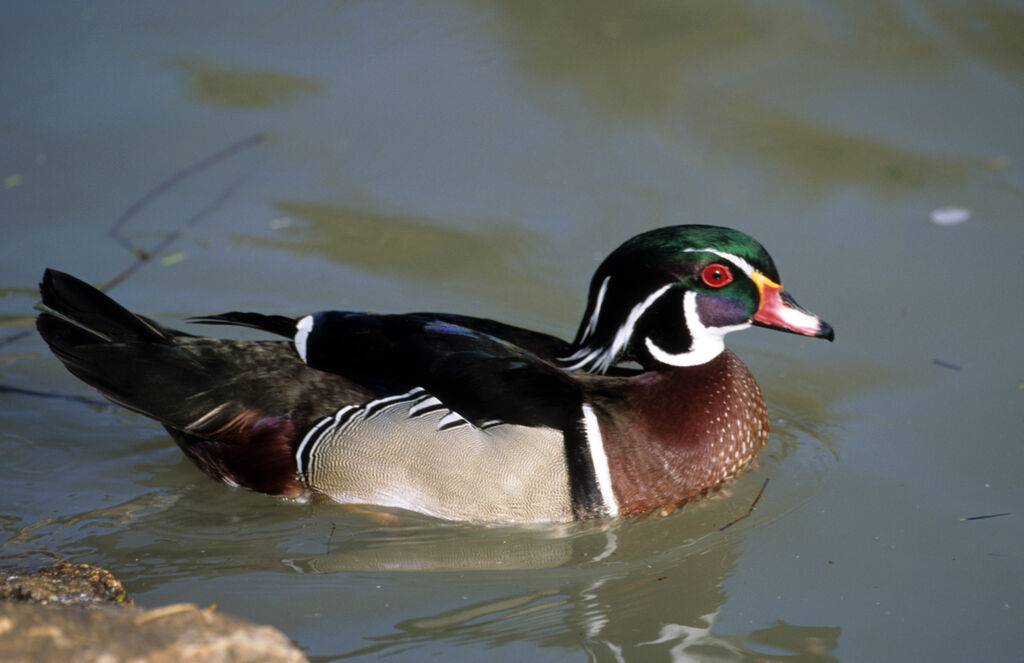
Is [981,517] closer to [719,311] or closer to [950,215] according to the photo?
[719,311]

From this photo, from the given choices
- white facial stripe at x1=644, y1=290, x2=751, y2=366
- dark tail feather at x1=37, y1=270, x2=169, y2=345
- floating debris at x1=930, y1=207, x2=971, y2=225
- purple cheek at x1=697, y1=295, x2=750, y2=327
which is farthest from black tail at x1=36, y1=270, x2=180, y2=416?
floating debris at x1=930, y1=207, x2=971, y2=225

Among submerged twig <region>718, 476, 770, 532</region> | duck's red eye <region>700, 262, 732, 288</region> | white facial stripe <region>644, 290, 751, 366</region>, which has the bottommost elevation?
submerged twig <region>718, 476, 770, 532</region>

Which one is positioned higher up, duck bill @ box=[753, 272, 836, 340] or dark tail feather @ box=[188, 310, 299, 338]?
dark tail feather @ box=[188, 310, 299, 338]

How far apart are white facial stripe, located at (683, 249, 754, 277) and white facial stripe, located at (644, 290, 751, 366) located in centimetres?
23

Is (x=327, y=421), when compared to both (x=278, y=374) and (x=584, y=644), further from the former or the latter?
(x=584, y=644)

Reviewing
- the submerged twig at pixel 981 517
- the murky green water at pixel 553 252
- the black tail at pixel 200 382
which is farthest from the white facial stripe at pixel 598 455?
the submerged twig at pixel 981 517

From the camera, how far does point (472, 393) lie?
14.8 ft

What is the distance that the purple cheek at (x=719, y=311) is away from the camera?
473 centimetres

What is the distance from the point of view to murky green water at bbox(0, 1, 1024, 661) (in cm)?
416

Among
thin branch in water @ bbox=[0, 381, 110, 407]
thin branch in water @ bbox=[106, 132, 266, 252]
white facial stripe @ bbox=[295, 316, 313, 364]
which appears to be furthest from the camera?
thin branch in water @ bbox=[106, 132, 266, 252]

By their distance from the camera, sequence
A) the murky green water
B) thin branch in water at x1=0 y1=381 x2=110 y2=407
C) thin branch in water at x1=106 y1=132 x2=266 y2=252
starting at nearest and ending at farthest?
Answer: the murky green water < thin branch in water at x1=0 y1=381 x2=110 y2=407 < thin branch in water at x1=106 y1=132 x2=266 y2=252

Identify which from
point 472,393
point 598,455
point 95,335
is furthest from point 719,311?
point 95,335

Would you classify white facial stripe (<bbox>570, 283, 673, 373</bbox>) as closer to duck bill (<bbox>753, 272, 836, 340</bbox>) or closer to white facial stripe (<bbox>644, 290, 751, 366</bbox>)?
white facial stripe (<bbox>644, 290, 751, 366</bbox>)

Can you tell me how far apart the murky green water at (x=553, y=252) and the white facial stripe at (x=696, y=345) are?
595 millimetres
